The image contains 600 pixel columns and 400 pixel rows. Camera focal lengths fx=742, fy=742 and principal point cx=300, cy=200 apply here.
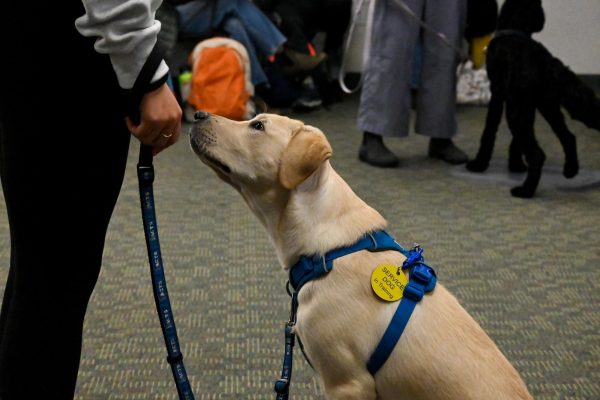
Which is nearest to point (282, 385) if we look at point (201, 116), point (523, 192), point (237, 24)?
point (201, 116)

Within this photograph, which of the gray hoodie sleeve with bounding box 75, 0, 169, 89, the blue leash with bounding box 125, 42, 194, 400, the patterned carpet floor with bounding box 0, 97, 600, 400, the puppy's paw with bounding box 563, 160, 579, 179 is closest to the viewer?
the gray hoodie sleeve with bounding box 75, 0, 169, 89

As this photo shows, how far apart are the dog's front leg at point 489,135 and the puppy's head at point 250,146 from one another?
7.44ft

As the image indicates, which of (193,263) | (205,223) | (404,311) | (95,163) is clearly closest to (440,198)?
(205,223)

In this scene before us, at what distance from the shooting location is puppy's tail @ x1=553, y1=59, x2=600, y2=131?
331 cm

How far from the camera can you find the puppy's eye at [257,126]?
1467 mm

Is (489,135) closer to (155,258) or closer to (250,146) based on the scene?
(250,146)

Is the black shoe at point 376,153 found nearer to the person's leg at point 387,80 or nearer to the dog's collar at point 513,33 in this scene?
the person's leg at point 387,80

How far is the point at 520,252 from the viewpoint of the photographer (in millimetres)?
→ 2721

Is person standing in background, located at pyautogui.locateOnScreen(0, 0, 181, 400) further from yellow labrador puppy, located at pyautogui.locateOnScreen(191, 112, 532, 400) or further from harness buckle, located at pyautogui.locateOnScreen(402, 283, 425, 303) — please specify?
harness buckle, located at pyautogui.locateOnScreen(402, 283, 425, 303)

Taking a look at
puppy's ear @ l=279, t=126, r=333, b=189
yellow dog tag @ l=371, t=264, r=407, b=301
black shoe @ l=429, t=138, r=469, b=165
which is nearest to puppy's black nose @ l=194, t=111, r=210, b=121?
puppy's ear @ l=279, t=126, r=333, b=189

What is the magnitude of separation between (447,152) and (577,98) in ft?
2.68

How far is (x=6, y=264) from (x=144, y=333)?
74 cm

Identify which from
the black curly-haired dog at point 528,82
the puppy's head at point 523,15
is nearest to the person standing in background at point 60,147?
the black curly-haired dog at point 528,82

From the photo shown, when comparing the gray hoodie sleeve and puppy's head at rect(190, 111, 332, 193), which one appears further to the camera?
puppy's head at rect(190, 111, 332, 193)
